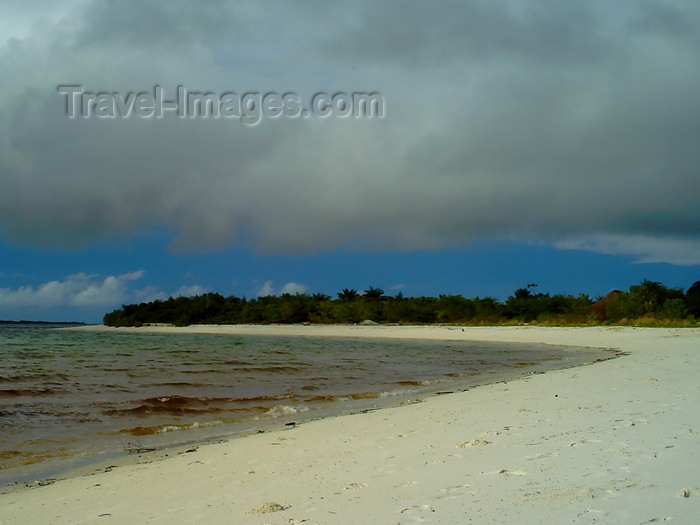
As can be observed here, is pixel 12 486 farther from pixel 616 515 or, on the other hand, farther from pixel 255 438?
pixel 616 515

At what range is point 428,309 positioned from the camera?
6725 centimetres

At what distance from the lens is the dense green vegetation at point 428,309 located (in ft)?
145

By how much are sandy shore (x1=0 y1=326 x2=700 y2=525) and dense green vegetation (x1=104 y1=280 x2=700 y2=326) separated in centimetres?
3502

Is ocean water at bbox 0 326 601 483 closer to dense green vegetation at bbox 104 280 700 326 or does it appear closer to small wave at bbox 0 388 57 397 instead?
small wave at bbox 0 388 57 397

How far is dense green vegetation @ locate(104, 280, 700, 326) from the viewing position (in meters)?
44.2

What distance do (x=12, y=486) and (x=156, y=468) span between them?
1.51 metres

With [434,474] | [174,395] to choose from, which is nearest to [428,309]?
[174,395]

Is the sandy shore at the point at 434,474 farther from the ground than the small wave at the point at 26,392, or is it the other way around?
the sandy shore at the point at 434,474

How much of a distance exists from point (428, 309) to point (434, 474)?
6331 cm

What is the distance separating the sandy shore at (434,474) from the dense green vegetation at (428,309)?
1379 inches

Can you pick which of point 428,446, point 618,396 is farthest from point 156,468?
point 618,396

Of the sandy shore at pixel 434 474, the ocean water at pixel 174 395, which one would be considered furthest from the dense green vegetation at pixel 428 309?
the sandy shore at pixel 434 474

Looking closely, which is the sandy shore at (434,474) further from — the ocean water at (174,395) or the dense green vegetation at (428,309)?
the dense green vegetation at (428,309)

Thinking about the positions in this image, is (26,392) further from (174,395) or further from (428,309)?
(428,309)
